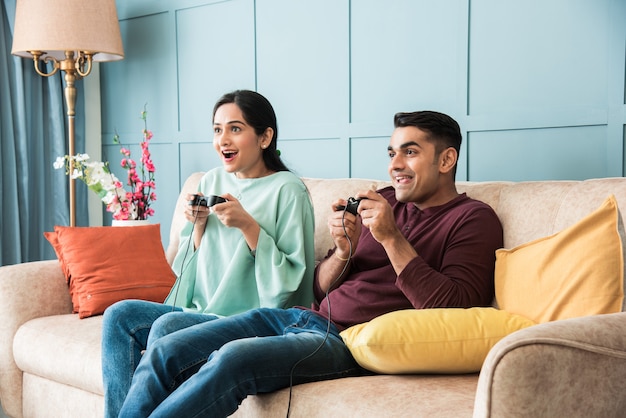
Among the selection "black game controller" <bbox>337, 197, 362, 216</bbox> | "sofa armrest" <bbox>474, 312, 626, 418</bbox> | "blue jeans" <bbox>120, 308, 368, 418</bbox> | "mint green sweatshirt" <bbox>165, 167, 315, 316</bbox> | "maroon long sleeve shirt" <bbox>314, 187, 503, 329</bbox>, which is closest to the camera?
"sofa armrest" <bbox>474, 312, 626, 418</bbox>

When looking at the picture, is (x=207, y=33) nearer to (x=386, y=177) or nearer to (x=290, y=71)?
(x=290, y=71)

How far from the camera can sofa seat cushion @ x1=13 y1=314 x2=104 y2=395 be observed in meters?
2.31

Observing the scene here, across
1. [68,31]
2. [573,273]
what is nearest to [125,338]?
[573,273]

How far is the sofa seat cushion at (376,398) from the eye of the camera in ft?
4.97

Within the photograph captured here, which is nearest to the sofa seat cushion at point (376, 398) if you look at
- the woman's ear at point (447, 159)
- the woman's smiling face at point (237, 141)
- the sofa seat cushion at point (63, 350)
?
the woman's ear at point (447, 159)

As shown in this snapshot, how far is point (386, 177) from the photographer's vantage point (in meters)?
2.93

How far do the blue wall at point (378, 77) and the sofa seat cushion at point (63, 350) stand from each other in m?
1.17

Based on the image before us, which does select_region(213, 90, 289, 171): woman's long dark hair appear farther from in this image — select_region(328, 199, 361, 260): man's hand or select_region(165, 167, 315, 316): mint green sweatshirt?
select_region(328, 199, 361, 260): man's hand

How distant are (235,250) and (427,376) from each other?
0.83 metres

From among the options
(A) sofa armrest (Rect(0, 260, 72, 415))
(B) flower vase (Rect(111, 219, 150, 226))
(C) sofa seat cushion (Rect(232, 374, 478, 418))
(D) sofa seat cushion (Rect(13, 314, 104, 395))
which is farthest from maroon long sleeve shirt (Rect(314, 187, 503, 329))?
(B) flower vase (Rect(111, 219, 150, 226))

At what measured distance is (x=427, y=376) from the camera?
1.71 m

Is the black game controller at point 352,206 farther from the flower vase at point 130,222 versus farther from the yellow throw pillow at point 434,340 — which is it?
the flower vase at point 130,222

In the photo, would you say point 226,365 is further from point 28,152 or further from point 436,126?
point 28,152

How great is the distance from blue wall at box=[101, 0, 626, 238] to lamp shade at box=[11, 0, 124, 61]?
14.1 inches
